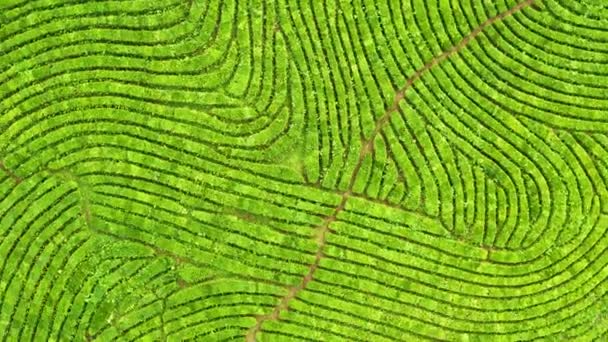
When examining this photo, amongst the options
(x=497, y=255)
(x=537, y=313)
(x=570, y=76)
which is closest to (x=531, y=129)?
(x=570, y=76)

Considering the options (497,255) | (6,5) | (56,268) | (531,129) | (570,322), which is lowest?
(570,322)

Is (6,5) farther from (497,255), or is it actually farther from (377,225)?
(497,255)

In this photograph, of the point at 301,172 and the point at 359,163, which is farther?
the point at 359,163

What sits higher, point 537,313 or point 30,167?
point 30,167
